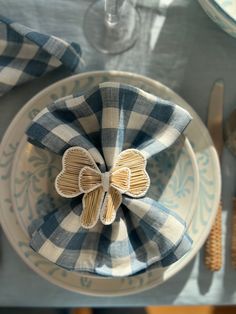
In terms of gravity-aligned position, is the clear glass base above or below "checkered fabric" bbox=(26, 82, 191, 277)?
above

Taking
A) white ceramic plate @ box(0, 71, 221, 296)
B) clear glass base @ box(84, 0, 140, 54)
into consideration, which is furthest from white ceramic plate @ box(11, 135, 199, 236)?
clear glass base @ box(84, 0, 140, 54)

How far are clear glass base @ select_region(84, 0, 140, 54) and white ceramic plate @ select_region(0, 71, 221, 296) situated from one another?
0.05 m

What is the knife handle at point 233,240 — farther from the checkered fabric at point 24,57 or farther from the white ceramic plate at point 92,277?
the checkered fabric at point 24,57

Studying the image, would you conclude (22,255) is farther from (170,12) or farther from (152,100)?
(170,12)

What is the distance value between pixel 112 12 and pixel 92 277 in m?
0.29

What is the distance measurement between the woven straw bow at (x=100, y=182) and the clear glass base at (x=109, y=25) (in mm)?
158

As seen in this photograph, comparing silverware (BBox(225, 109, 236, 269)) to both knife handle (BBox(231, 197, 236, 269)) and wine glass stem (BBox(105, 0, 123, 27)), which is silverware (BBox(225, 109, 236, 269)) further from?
wine glass stem (BBox(105, 0, 123, 27))

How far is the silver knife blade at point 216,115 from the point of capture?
606mm

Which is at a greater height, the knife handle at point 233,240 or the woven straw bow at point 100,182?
the woven straw bow at point 100,182

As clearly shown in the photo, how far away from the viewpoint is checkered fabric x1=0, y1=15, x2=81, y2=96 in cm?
58

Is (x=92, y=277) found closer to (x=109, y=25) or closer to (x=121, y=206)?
(x=121, y=206)

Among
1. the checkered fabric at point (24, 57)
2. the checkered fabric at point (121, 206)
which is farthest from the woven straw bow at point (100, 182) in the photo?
the checkered fabric at point (24, 57)

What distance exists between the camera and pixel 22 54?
0.60 meters

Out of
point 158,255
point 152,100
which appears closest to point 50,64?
point 152,100
